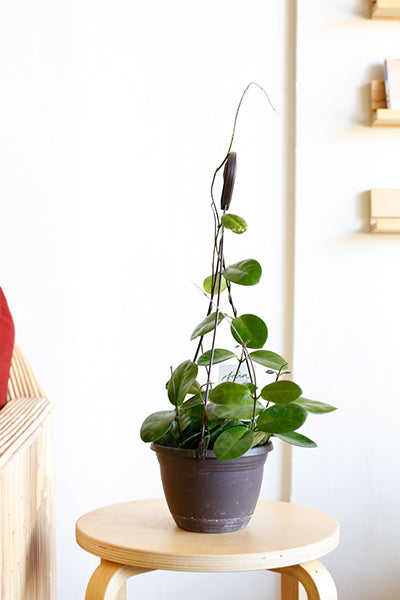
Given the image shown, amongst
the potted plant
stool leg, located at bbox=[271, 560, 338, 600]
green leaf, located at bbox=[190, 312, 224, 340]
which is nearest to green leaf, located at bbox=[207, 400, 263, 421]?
the potted plant

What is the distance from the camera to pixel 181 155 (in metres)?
1.75

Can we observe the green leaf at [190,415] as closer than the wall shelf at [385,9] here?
Yes

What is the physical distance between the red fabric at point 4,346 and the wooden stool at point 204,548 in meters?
0.32

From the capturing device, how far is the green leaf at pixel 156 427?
97cm

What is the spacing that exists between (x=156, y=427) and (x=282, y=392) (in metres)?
0.19

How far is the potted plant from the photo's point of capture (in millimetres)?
946

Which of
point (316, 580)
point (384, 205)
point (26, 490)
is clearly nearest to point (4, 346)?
point (26, 490)

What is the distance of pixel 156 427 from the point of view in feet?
3.22

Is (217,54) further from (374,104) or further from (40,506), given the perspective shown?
(40,506)

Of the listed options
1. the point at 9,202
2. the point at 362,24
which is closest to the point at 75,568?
the point at 9,202

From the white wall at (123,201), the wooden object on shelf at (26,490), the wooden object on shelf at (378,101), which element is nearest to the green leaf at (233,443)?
the wooden object on shelf at (26,490)

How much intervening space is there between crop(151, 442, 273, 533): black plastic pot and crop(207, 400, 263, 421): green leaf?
0.05 meters

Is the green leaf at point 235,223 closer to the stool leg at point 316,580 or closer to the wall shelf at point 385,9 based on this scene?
the stool leg at point 316,580

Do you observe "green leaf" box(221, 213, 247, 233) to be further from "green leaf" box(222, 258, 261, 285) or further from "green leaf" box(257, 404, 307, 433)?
"green leaf" box(257, 404, 307, 433)
